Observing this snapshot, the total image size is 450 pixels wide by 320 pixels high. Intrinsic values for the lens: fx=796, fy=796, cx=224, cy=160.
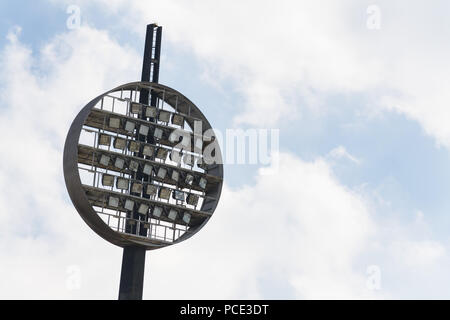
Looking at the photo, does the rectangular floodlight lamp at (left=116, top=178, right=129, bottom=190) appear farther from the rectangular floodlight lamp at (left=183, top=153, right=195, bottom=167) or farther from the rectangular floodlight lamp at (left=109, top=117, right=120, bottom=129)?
the rectangular floodlight lamp at (left=183, top=153, right=195, bottom=167)

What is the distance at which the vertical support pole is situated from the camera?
35.3m

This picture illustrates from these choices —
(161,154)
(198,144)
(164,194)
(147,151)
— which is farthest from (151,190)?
(198,144)

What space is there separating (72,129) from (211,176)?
7.15 meters

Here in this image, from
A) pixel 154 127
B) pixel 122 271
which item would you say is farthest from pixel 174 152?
pixel 122 271

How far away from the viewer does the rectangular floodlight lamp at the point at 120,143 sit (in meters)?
36.8

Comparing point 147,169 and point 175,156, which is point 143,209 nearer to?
point 147,169

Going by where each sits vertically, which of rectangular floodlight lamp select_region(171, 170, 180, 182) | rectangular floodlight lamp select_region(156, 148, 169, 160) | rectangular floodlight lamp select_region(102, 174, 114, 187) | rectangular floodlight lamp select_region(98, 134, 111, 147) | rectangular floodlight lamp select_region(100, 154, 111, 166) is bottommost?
rectangular floodlight lamp select_region(102, 174, 114, 187)

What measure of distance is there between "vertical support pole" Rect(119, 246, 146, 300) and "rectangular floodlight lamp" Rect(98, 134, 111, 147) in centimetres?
486

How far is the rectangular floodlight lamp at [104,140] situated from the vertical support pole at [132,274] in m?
4.86

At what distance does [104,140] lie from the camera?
3631 centimetres

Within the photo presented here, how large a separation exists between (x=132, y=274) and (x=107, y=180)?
4376mm
